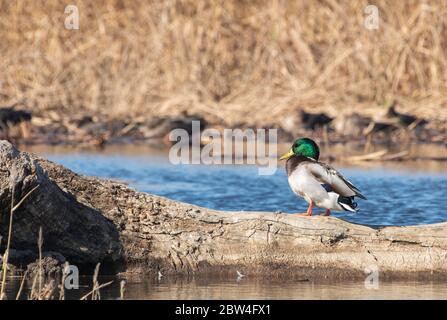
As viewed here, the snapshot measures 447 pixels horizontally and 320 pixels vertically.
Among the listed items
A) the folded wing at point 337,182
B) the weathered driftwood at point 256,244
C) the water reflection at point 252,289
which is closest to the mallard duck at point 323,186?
the folded wing at point 337,182

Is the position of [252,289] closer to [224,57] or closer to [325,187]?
[325,187]

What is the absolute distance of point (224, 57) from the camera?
15.5m

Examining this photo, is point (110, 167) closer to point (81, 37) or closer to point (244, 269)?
point (81, 37)

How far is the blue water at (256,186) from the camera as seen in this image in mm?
8609

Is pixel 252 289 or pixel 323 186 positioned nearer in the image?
pixel 252 289

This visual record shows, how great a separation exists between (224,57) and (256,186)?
221 inches

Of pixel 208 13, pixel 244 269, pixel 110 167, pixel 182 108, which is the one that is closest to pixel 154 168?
pixel 110 167

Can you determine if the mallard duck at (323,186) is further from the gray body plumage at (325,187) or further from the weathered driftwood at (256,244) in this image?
the weathered driftwood at (256,244)

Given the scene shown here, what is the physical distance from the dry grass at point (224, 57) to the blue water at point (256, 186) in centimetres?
289

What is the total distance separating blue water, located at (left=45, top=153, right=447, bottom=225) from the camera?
861cm

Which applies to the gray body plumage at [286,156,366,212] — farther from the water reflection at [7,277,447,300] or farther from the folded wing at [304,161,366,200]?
the water reflection at [7,277,447,300]

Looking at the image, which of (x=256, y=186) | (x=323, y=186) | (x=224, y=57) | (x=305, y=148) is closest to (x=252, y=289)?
(x=323, y=186)
